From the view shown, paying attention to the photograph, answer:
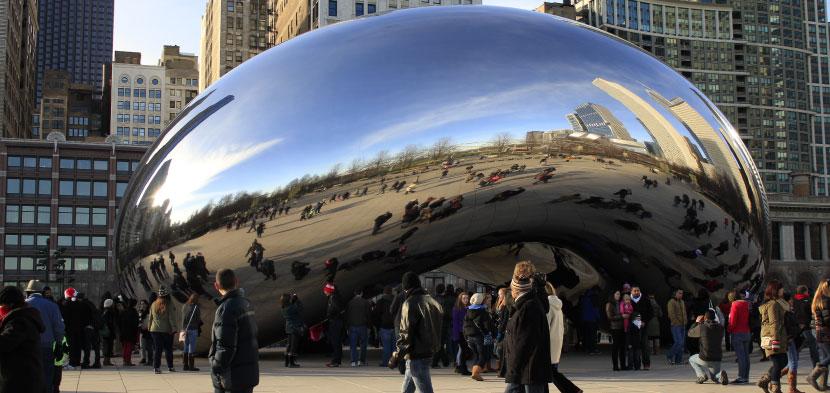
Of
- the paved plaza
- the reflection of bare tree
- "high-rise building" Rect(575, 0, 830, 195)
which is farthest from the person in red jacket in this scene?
"high-rise building" Rect(575, 0, 830, 195)

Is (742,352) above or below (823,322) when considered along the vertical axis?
below

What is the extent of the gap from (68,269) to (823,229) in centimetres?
8381

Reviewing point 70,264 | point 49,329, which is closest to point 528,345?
point 49,329

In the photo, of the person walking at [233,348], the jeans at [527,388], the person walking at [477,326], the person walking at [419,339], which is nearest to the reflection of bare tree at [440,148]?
the person walking at [477,326]

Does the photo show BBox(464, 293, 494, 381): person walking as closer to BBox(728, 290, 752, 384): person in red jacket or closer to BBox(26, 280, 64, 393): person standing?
BBox(728, 290, 752, 384): person in red jacket

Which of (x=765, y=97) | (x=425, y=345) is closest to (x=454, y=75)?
(x=425, y=345)

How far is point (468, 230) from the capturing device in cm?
1129

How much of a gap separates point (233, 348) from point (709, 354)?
6.40 meters

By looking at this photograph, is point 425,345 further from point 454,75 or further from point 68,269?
point 68,269

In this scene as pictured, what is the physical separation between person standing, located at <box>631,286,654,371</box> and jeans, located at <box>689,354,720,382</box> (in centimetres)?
189

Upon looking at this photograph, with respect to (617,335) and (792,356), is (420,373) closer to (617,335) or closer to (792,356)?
(792,356)

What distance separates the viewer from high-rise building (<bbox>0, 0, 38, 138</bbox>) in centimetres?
9938

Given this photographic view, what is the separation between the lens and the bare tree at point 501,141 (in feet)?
35.1

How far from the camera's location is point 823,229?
347ft
